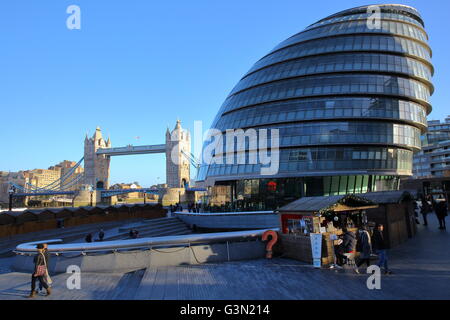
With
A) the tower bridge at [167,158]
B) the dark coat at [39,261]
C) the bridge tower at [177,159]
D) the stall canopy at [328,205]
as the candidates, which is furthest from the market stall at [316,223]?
the bridge tower at [177,159]

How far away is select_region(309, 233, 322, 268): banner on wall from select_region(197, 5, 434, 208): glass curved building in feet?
87.5

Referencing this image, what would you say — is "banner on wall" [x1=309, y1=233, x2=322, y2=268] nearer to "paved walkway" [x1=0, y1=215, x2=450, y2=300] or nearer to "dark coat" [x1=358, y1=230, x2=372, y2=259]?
"paved walkway" [x1=0, y1=215, x2=450, y2=300]

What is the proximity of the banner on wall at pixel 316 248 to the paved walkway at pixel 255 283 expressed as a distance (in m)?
0.37

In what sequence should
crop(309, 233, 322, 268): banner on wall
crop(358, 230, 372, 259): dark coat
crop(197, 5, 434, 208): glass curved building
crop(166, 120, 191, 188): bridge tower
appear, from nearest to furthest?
crop(358, 230, 372, 259): dark coat < crop(309, 233, 322, 268): banner on wall < crop(197, 5, 434, 208): glass curved building < crop(166, 120, 191, 188): bridge tower

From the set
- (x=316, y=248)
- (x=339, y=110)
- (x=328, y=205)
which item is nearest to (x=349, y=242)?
(x=316, y=248)

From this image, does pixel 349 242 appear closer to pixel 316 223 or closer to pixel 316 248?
pixel 316 248

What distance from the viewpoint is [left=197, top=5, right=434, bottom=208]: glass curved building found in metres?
41.8

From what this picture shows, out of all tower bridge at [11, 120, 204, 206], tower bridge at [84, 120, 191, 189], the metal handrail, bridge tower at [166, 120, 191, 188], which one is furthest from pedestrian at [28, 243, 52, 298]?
bridge tower at [166, 120, 191, 188]

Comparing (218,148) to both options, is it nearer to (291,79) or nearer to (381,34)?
(291,79)

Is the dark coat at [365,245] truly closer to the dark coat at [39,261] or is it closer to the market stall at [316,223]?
the market stall at [316,223]

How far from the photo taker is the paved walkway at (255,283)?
9.93 metres

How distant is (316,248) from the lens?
1362 cm

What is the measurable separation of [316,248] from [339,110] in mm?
32088

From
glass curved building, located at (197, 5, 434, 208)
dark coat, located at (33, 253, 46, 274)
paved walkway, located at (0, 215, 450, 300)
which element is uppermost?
glass curved building, located at (197, 5, 434, 208)
